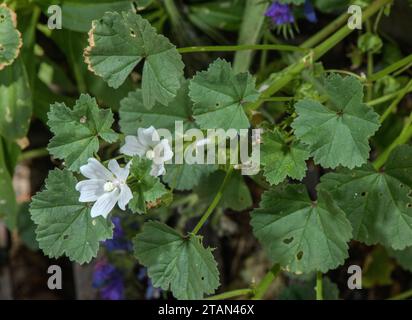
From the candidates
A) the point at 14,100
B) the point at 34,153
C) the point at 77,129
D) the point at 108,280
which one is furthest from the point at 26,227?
the point at 77,129

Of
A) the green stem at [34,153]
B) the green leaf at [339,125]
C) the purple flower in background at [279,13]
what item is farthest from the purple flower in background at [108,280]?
the green leaf at [339,125]

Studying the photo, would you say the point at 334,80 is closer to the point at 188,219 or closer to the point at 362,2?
the point at 362,2

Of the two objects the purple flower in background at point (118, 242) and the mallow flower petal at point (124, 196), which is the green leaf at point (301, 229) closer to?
the mallow flower petal at point (124, 196)

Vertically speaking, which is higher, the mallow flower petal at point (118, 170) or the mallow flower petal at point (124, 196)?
the mallow flower petal at point (118, 170)

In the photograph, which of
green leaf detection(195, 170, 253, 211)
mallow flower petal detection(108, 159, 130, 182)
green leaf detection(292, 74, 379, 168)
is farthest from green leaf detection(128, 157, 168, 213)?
green leaf detection(195, 170, 253, 211)

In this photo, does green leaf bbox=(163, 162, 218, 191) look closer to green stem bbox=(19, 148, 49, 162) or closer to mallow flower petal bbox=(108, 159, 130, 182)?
mallow flower petal bbox=(108, 159, 130, 182)

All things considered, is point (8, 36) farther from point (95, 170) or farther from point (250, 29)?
point (250, 29)

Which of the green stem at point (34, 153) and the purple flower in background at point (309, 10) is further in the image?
the green stem at point (34, 153)
